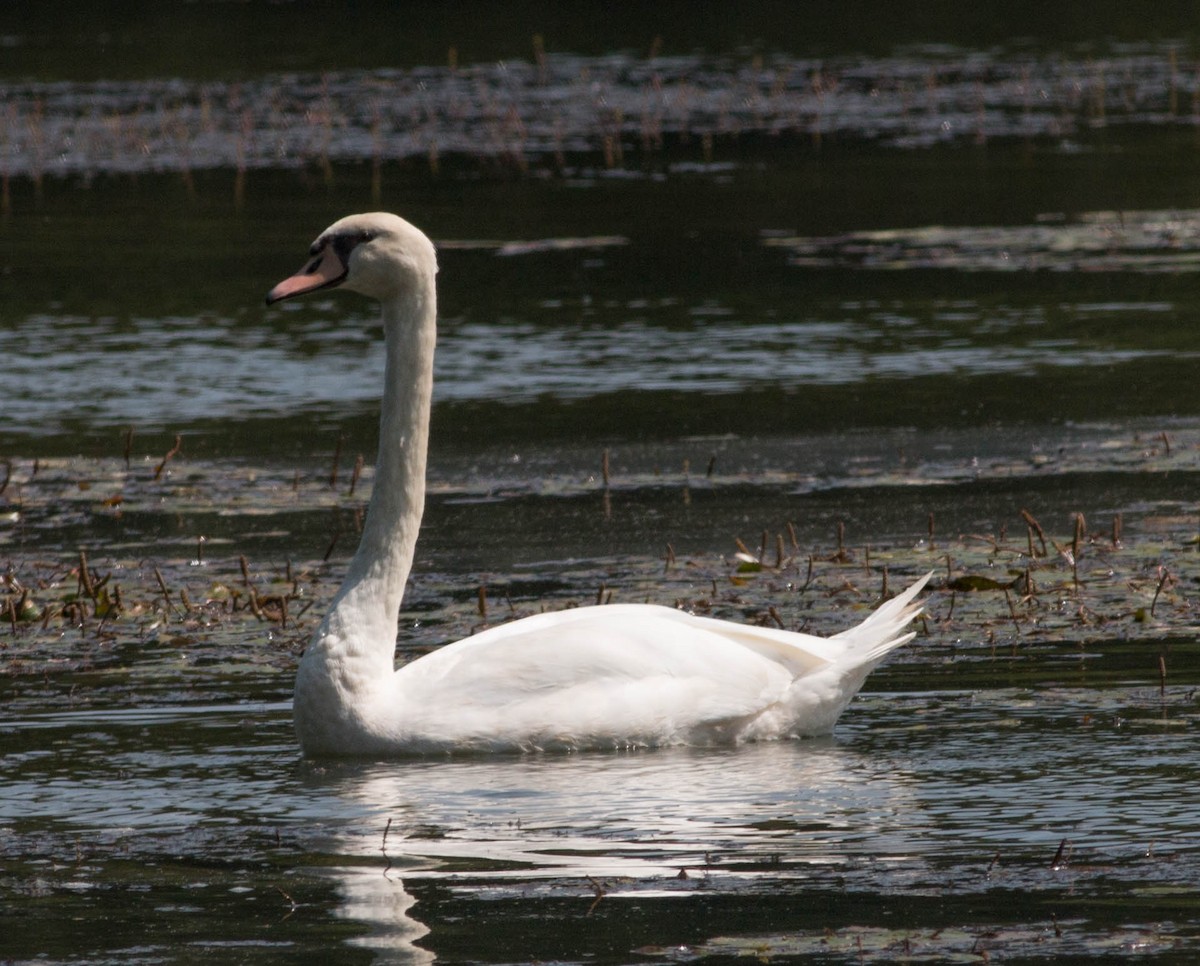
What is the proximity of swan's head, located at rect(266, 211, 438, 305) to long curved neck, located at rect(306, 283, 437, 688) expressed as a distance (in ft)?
0.19

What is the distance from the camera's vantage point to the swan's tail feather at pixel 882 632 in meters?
6.75

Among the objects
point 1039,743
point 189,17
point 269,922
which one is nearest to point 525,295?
point 1039,743

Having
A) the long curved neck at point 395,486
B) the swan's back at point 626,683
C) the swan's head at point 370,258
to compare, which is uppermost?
the swan's head at point 370,258

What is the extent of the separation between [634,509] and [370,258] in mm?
3281

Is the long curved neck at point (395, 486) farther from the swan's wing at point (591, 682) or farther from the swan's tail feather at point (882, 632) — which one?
the swan's tail feather at point (882, 632)

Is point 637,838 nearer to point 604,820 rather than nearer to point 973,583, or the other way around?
point 604,820

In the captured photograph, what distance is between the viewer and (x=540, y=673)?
664cm

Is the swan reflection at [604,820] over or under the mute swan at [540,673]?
under

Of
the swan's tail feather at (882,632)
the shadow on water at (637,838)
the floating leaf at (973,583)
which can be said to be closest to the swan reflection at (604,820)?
the shadow on water at (637,838)

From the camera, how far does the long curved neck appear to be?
6.88 meters

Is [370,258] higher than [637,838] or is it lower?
higher

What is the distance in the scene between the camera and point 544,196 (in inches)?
846

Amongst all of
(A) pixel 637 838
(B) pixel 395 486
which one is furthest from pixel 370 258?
(A) pixel 637 838

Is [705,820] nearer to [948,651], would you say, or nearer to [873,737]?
[873,737]
